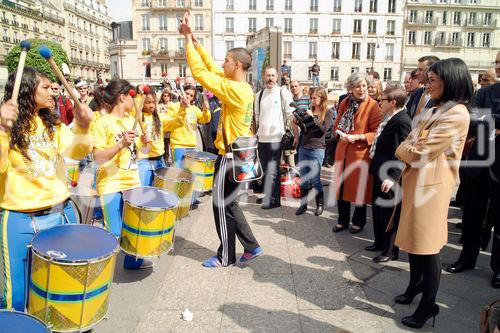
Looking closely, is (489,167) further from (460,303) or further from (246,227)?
(246,227)

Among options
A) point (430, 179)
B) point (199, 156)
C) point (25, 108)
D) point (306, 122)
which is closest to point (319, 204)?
point (306, 122)

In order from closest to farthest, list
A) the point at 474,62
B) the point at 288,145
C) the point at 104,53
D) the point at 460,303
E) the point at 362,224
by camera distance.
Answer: the point at 460,303 → the point at 362,224 → the point at 288,145 → the point at 474,62 → the point at 104,53

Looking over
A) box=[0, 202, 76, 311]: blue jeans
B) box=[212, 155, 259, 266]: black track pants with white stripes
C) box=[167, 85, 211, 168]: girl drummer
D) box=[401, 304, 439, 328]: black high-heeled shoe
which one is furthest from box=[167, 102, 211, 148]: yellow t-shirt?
box=[401, 304, 439, 328]: black high-heeled shoe

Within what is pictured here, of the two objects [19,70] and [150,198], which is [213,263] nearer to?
[150,198]

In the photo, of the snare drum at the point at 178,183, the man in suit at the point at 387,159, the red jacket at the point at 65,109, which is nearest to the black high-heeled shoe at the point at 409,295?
the man in suit at the point at 387,159

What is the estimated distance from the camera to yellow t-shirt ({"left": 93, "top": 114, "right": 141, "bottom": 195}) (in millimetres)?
3451

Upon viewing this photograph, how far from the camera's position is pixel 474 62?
51469 millimetres

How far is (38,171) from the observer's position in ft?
8.21

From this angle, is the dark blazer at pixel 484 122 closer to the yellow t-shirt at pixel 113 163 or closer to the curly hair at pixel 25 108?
the yellow t-shirt at pixel 113 163

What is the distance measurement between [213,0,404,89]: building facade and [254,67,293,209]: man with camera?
42.3 m

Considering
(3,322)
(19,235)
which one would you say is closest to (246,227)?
(19,235)

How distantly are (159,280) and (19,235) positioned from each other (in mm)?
1531

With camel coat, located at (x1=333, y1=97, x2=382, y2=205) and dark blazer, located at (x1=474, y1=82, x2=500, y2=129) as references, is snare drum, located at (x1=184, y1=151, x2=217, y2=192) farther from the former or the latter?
dark blazer, located at (x1=474, y1=82, x2=500, y2=129)

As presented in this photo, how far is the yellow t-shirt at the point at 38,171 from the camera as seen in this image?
2404 mm
